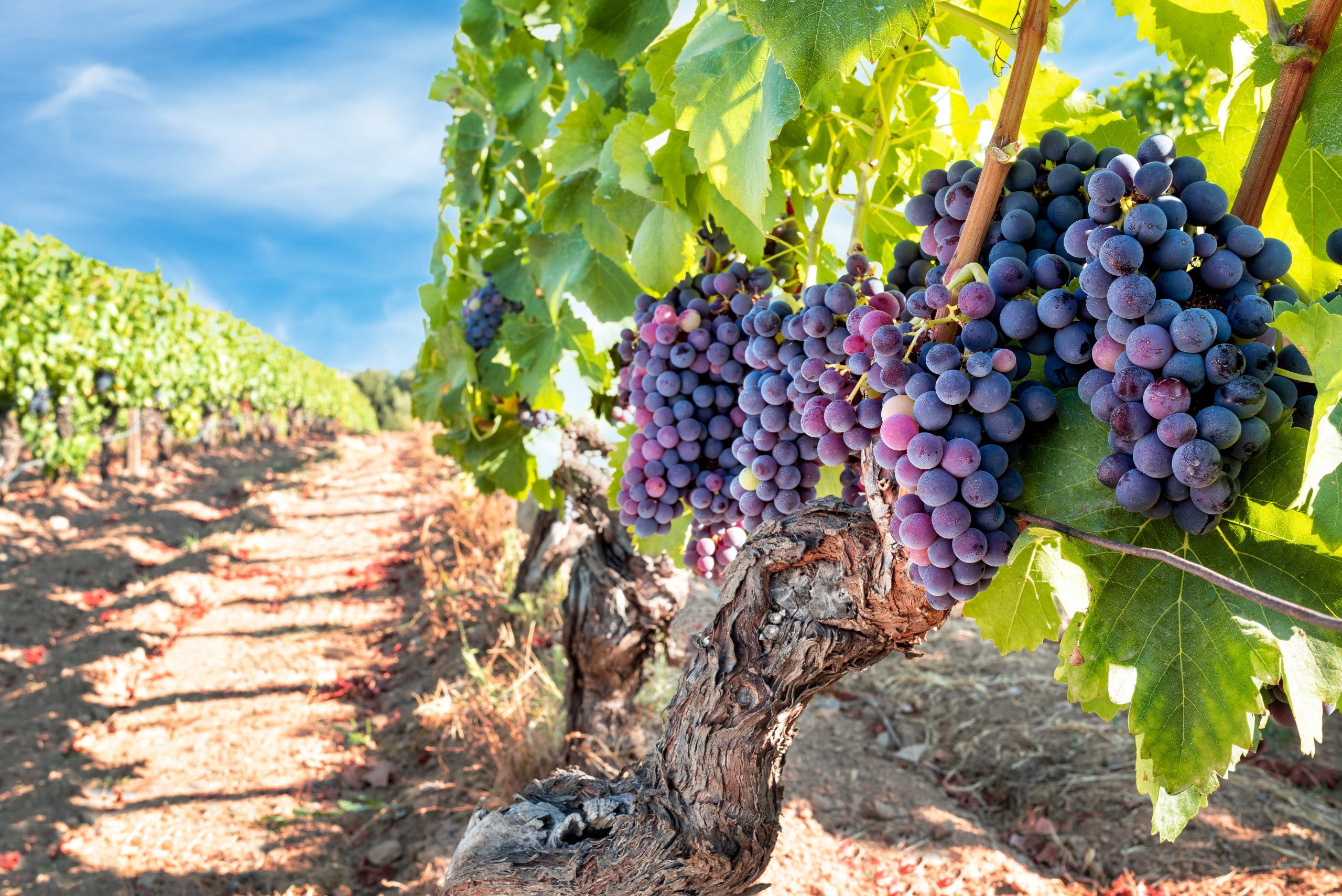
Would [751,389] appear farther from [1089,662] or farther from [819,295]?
[1089,662]

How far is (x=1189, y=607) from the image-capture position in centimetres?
87

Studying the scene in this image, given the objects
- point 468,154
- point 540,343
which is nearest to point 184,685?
point 468,154

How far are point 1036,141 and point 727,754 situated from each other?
1188 mm

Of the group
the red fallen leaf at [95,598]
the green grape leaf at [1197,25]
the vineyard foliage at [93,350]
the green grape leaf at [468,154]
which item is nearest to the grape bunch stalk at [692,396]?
the green grape leaf at [1197,25]

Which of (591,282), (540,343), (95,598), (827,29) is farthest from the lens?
(95,598)

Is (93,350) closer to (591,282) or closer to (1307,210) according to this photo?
(591,282)

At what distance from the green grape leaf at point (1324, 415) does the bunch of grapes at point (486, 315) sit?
2.65m

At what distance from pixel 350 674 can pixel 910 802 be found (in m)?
4.89

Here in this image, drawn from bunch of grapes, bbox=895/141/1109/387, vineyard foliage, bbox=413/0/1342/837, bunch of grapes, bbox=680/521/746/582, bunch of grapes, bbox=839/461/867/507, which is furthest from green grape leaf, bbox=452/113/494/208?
bunch of grapes, bbox=895/141/1109/387

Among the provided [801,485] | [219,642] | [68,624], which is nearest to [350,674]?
[219,642]

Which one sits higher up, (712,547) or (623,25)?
(623,25)

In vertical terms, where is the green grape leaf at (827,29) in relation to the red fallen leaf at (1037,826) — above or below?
above

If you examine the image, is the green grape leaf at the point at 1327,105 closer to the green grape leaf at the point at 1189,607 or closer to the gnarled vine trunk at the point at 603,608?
the green grape leaf at the point at 1189,607

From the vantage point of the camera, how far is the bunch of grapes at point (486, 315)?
10.2ft
